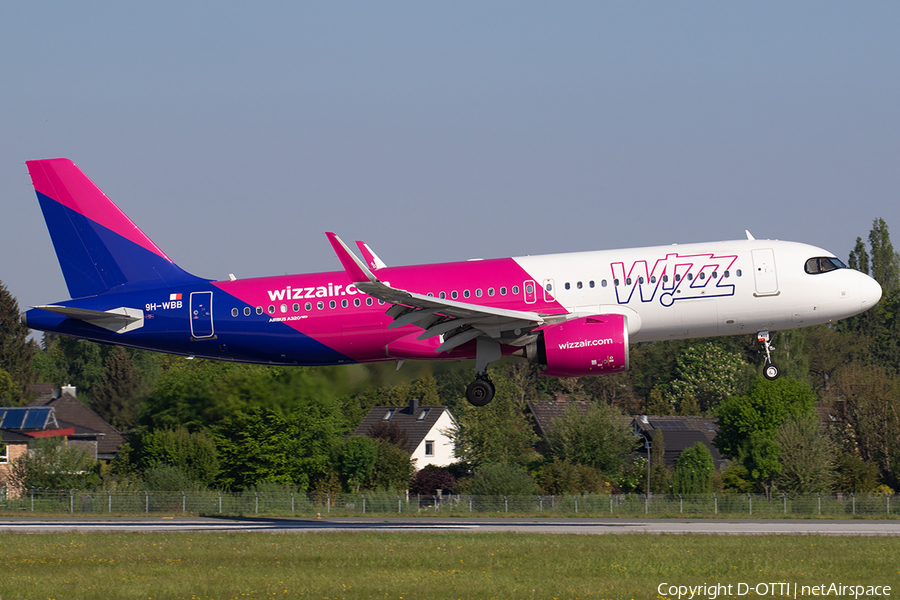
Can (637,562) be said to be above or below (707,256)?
below

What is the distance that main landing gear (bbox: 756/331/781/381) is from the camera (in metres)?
34.7

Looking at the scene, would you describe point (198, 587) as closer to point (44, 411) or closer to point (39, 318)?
point (39, 318)

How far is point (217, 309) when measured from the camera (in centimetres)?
3594

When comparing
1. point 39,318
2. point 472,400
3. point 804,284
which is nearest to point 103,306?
point 39,318

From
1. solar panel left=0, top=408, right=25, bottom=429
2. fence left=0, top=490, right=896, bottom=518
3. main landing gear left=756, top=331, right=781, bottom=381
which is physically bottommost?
fence left=0, top=490, right=896, bottom=518

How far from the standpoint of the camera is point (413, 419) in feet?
327

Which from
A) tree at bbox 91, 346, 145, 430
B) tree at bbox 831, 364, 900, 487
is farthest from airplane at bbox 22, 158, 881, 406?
tree at bbox 831, 364, 900, 487

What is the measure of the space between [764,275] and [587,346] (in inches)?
247

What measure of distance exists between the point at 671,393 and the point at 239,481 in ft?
275

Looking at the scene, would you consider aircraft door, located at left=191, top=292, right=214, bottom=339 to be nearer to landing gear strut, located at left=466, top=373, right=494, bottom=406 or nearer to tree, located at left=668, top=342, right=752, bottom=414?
landing gear strut, located at left=466, top=373, right=494, bottom=406

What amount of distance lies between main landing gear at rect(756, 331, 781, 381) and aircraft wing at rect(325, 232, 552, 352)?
715 centimetres

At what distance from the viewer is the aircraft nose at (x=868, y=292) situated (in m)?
34.6

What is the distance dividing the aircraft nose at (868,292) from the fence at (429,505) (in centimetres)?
2416

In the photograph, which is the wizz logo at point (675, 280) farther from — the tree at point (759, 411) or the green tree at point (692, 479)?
the tree at point (759, 411)
